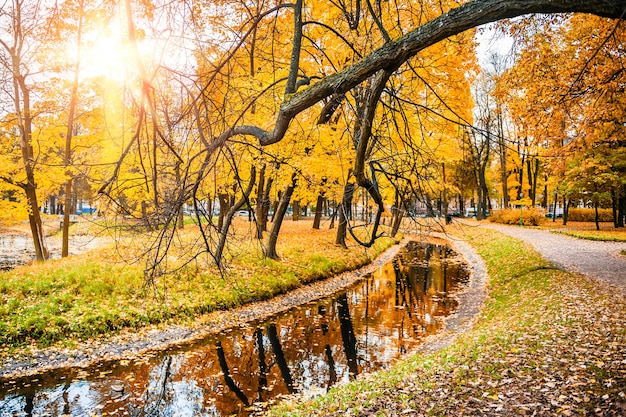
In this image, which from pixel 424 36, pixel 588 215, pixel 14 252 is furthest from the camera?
pixel 588 215

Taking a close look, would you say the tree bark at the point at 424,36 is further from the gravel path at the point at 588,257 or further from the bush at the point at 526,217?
→ the bush at the point at 526,217

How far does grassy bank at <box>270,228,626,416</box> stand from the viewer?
4586 mm

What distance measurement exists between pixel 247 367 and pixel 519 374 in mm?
4810

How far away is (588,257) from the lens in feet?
49.5

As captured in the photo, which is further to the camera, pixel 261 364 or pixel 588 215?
pixel 588 215

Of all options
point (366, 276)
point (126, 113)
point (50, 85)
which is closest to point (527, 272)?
point (366, 276)

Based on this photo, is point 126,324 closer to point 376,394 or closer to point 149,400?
point 149,400

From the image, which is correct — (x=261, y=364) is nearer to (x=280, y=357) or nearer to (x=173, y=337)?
(x=280, y=357)

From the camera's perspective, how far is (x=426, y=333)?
974cm

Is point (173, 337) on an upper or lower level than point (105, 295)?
lower

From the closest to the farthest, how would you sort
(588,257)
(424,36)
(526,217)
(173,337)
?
(424,36) → (173,337) → (588,257) → (526,217)

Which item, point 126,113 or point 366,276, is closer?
point 126,113

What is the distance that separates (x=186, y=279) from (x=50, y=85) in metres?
7.95

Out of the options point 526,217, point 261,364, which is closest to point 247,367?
point 261,364
